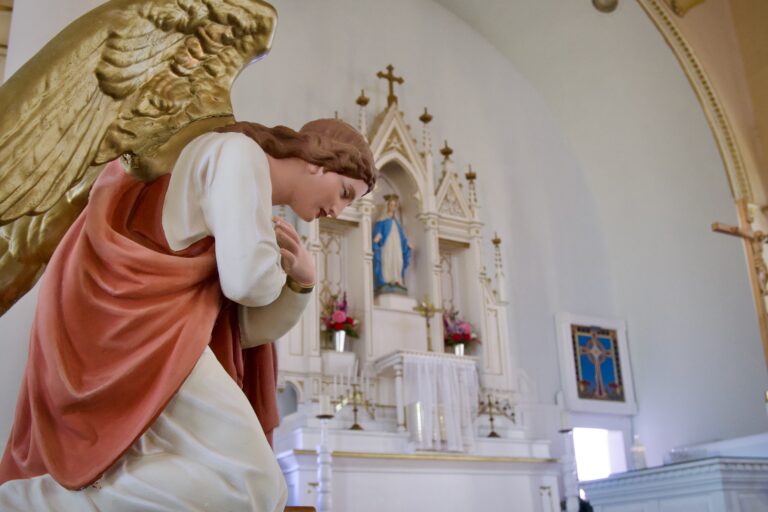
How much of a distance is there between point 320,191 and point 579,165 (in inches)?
345

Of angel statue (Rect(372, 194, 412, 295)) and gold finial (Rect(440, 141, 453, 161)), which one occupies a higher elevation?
gold finial (Rect(440, 141, 453, 161))

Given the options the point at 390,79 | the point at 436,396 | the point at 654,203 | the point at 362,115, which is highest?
the point at 390,79

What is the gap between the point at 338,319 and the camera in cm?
697

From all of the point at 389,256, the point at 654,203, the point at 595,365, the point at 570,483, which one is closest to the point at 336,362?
the point at 389,256

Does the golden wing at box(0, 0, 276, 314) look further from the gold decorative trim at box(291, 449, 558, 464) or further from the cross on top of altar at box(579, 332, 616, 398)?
the cross on top of altar at box(579, 332, 616, 398)

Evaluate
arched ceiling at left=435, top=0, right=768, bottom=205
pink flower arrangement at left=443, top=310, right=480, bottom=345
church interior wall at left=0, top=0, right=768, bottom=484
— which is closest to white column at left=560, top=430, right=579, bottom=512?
pink flower arrangement at left=443, top=310, right=480, bottom=345

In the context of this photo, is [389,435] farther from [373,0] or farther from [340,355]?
[373,0]

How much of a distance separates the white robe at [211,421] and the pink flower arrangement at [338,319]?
5503 millimetres

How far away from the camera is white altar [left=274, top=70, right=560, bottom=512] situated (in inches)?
226

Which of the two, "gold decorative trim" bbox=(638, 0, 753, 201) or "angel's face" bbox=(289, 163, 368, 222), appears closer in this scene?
"angel's face" bbox=(289, 163, 368, 222)

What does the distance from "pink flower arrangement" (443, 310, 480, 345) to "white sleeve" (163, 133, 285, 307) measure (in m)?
6.14

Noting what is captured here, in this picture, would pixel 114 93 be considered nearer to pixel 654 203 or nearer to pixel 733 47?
pixel 654 203

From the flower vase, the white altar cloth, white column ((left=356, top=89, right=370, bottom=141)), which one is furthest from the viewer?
white column ((left=356, top=89, right=370, bottom=141))

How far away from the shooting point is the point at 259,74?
313 inches
